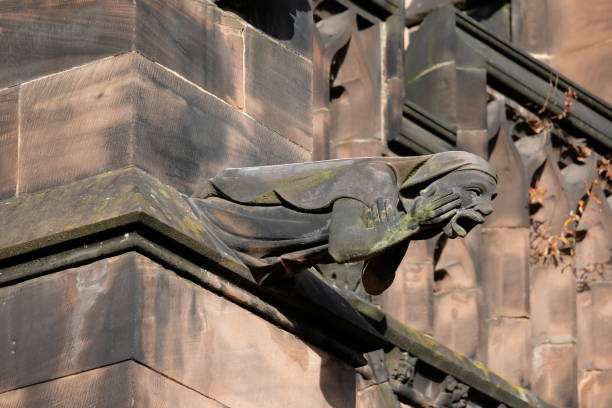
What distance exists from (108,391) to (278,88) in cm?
202

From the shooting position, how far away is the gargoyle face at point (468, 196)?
30.7ft

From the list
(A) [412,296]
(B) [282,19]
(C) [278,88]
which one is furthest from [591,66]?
(C) [278,88]

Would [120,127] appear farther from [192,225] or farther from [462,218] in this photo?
[462,218]

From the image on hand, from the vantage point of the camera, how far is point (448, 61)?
15.0 m

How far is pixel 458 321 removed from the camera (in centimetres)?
1420

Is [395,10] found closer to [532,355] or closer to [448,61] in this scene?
[448,61]

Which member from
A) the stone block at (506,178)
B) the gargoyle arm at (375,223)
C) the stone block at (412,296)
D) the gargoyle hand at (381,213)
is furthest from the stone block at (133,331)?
the stone block at (506,178)

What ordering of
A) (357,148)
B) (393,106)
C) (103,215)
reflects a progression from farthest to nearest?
1. (393,106)
2. (357,148)
3. (103,215)

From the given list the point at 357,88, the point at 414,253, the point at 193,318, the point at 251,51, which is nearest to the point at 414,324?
the point at 414,253

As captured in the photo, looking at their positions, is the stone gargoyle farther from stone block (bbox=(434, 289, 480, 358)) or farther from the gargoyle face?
stone block (bbox=(434, 289, 480, 358))

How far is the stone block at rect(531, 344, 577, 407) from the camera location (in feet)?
48.0

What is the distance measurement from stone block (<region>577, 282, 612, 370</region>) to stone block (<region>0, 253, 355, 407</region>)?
575 centimetres

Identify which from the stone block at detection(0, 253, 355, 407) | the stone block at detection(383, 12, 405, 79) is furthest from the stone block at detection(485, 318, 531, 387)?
the stone block at detection(0, 253, 355, 407)

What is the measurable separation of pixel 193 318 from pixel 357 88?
4825mm
